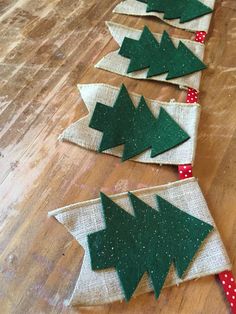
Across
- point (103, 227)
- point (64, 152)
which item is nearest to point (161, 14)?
point (64, 152)

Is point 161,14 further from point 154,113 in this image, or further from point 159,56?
point 154,113

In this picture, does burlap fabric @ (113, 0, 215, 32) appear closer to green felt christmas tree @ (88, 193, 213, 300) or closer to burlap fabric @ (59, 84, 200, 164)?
burlap fabric @ (59, 84, 200, 164)

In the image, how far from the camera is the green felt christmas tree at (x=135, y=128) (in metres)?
0.77

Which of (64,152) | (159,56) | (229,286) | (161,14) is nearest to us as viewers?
(229,286)

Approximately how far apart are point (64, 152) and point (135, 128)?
6.5 inches

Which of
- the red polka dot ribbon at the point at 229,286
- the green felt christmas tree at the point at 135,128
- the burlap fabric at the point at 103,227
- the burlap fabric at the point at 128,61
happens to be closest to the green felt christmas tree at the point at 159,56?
the burlap fabric at the point at 128,61

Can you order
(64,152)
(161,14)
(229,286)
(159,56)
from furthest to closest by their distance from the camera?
(161,14) → (159,56) → (64,152) → (229,286)

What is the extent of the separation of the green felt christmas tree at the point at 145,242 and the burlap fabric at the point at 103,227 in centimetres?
1

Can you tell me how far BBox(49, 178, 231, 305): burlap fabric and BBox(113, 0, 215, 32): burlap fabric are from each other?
522 millimetres

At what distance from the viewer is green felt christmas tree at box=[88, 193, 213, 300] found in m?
0.61

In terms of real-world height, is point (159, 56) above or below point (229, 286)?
above

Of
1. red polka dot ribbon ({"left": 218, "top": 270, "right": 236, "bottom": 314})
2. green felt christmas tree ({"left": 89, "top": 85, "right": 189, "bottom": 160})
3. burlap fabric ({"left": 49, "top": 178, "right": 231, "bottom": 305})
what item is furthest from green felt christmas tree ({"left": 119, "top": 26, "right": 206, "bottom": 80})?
red polka dot ribbon ({"left": 218, "top": 270, "right": 236, "bottom": 314})

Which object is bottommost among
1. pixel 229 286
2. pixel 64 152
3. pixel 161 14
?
pixel 229 286

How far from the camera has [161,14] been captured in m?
1.06
